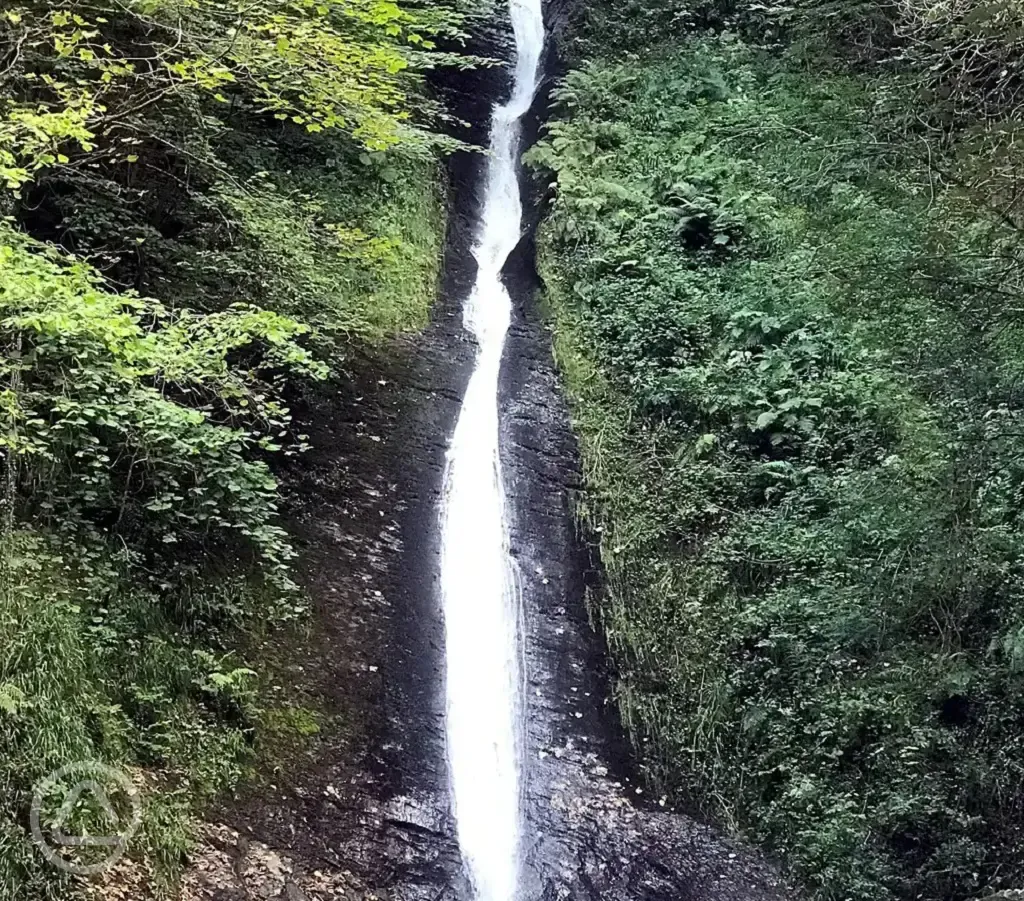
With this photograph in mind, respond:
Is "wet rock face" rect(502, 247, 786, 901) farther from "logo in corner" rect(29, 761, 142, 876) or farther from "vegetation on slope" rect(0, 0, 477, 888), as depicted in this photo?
"logo in corner" rect(29, 761, 142, 876)

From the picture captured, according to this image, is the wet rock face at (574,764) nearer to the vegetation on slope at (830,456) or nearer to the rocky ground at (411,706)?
the rocky ground at (411,706)

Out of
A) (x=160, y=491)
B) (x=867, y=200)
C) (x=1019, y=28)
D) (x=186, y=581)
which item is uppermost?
(x=1019, y=28)

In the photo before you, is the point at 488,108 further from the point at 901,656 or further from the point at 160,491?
the point at 901,656

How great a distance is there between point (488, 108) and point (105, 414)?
33.2 feet

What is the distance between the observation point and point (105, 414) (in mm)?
6172

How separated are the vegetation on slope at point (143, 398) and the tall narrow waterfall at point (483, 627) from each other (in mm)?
1535

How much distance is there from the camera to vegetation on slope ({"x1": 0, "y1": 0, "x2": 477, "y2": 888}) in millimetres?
5230

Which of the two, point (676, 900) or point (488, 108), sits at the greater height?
point (488, 108)

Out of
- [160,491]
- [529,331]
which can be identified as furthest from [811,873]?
[529,331]

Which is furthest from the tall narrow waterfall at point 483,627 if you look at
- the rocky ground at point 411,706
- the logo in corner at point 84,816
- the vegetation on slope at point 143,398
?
the logo in corner at point 84,816

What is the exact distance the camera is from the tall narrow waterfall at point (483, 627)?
659 centimetres

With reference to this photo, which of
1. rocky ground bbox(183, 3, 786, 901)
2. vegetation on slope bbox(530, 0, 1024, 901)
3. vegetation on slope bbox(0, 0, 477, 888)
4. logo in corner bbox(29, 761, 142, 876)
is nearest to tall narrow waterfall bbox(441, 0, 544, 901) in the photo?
rocky ground bbox(183, 3, 786, 901)

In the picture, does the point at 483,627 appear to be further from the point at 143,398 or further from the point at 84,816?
the point at 84,816

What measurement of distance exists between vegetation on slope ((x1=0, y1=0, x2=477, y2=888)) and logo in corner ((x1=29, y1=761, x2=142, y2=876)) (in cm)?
5
